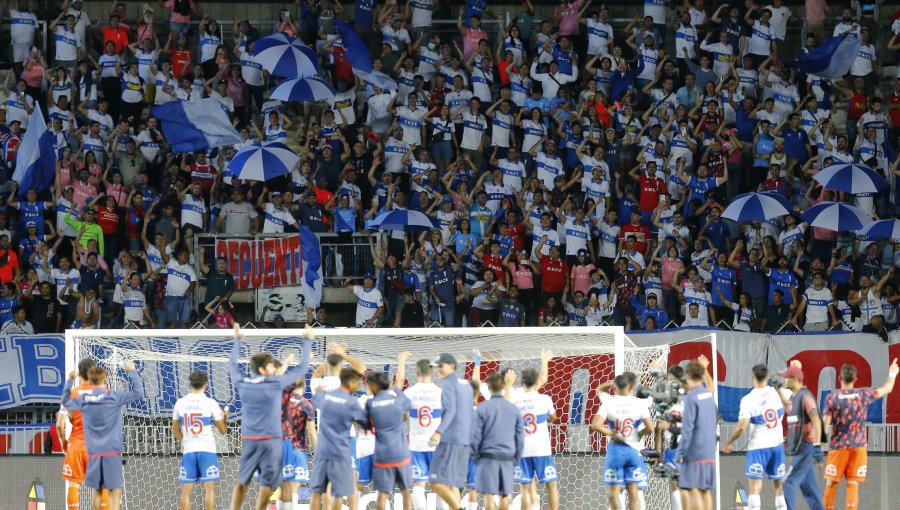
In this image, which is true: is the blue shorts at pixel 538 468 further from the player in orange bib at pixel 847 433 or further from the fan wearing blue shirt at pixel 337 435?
the player in orange bib at pixel 847 433

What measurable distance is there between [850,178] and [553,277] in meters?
4.92

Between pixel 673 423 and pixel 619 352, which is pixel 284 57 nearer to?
pixel 619 352

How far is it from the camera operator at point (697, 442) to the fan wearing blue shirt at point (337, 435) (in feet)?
11.3

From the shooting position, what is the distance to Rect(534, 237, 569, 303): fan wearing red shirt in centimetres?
2377

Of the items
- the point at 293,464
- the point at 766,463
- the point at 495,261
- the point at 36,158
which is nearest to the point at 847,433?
the point at 766,463

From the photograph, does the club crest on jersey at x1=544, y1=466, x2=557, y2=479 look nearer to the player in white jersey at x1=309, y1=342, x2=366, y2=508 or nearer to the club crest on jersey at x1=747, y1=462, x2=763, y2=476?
the player in white jersey at x1=309, y1=342, x2=366, y2=508

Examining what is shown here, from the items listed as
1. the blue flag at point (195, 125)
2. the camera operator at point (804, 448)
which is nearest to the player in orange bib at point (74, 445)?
the camera operator at point (804, 448)

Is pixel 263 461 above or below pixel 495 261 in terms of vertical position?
below

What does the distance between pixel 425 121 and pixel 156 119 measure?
461 cm

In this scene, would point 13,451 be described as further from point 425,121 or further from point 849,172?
point 849,172

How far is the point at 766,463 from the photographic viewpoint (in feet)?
54.5

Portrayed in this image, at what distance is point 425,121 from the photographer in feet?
84.9

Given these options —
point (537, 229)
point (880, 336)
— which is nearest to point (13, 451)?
point (537, 229)

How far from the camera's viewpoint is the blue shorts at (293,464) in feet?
54.9
